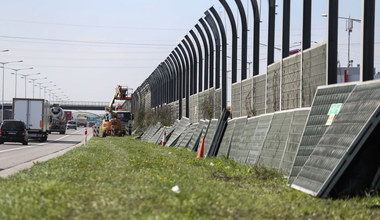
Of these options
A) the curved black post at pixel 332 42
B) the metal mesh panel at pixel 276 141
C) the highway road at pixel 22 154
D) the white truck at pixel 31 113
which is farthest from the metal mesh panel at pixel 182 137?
the curved black post at pixel 332 42

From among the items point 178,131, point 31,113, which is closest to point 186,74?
point 178,131

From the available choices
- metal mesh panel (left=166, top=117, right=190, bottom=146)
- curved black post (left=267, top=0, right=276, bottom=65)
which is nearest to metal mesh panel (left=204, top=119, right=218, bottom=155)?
curved black post (left=267, top=0, right=276, bottom=65)

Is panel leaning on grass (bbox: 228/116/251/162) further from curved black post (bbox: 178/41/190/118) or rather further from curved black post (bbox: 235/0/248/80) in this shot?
curved black post (bbox: 178/41/190/118)

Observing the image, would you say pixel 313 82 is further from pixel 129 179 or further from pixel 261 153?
pixel 129 179

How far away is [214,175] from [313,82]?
10.1ft

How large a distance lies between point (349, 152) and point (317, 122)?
2.35m

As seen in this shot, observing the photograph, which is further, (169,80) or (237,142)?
(169,80)

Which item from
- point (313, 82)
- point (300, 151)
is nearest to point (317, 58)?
point (313, 82)

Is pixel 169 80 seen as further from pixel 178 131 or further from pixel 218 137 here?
pixel 218 137

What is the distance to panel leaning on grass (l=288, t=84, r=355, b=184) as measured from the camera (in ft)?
37.0

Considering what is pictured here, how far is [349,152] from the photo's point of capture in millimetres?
9336

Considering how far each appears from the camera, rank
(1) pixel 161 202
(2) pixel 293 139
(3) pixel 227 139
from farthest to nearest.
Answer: (3) pixel 227 139, (2) pixel 293 139, (1) pixel 161 202

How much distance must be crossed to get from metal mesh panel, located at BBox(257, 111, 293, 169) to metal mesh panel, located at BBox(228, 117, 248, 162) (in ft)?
7.69

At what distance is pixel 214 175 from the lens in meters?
13.6
